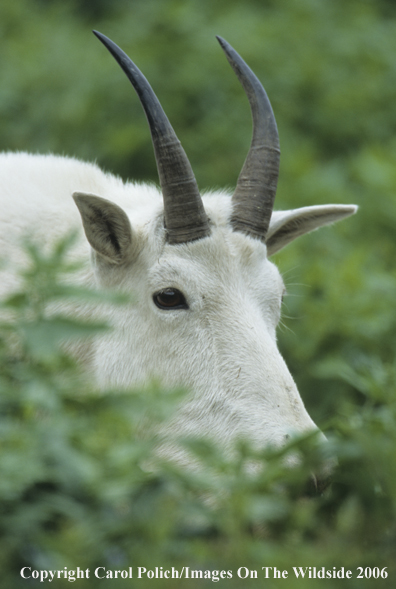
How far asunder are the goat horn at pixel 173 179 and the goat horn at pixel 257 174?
40 cm

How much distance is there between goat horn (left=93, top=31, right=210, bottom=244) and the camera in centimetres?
489

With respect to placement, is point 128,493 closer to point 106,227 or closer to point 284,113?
point 106,227

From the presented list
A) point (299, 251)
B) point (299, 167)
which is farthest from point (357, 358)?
point (299, 167)

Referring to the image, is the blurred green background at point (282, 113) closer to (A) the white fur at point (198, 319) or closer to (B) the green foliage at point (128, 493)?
(A) the white fur at point (198, 319)

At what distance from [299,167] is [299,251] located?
93.0 inches

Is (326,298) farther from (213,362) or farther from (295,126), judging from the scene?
(295,126)

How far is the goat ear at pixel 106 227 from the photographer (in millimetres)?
4758

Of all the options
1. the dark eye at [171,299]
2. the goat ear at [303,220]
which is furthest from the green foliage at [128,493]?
the goat ear at [303,220]

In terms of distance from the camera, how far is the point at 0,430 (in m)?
2.79

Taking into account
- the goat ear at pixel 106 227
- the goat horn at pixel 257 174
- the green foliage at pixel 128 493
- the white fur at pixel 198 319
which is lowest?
the green foliage at pixel 128 493

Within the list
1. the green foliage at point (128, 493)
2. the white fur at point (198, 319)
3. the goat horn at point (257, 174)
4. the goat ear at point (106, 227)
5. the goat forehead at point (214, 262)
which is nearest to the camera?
the green foliage at point (128, 493)

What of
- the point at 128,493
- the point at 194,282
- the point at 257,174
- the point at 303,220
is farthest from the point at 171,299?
the point at 128,493

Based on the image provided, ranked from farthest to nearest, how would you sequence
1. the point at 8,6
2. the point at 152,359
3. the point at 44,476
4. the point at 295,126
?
1. the point at 8,6
2. the point at 295,126
3. the point at 152,359
4. the point at 44,476

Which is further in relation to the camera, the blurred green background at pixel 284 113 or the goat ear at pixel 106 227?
the blurred green background at pixel 284 113
